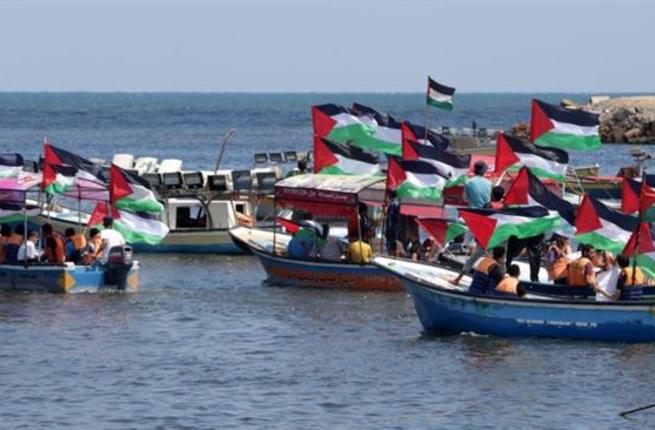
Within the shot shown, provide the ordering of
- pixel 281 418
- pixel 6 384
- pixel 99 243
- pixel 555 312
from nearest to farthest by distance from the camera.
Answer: pixel 281 418 < pixel 6 384 < pixel 555 312 < pixel 99 243

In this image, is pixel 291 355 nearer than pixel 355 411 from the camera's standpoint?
No

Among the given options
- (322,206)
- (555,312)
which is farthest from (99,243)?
(555,312)

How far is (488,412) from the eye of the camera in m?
23.8

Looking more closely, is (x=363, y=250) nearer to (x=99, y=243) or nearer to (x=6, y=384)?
(x=99, y=243)

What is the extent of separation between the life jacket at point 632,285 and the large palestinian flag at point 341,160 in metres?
11.3

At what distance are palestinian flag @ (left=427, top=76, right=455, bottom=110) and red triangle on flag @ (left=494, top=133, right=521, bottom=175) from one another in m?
8.23

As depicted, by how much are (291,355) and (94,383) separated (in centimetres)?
393

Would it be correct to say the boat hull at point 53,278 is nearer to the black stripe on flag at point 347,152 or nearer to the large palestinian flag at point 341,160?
the large palestinian flag at point 341,160

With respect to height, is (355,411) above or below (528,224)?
below

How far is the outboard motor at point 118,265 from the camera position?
34125mm

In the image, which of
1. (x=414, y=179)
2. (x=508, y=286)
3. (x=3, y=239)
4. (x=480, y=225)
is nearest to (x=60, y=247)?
(x=3, y=239)

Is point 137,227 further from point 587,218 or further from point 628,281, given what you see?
point 628,281

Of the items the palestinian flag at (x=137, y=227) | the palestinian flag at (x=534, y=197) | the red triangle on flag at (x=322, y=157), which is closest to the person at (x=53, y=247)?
the palestinian flag at (x=137, y=227)

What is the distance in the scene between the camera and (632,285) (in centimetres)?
2798
